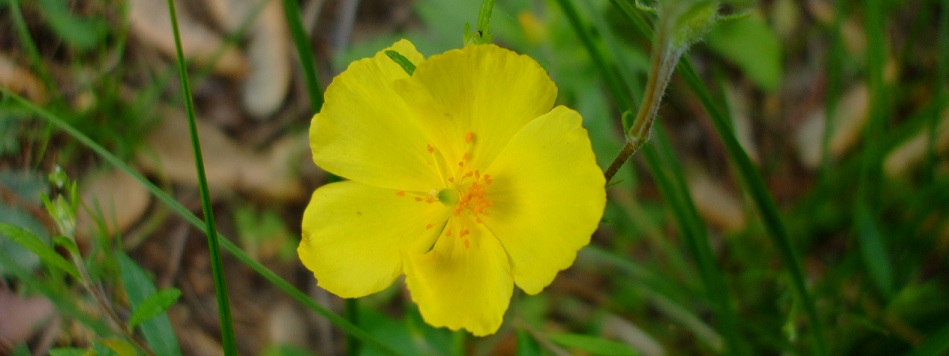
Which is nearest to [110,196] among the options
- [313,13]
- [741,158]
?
[313,13]

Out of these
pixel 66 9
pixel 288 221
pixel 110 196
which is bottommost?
pixel 288 221

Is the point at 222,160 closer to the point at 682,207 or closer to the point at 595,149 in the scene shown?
the point at 595,149

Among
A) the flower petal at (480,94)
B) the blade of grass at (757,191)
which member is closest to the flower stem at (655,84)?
the flower petal at (480,94)

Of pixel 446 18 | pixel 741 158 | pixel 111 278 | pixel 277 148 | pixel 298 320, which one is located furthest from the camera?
pixel 277 148

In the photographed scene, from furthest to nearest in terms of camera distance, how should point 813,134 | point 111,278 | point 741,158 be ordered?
point 813,134
point 111,278
point 741,158

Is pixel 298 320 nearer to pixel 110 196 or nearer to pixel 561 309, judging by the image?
pixel 110 196

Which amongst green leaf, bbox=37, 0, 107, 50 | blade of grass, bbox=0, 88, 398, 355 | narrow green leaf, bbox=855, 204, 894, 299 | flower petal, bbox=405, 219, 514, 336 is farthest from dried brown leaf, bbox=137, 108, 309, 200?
narrow green leaf, bbox=855, 204, 894, 299

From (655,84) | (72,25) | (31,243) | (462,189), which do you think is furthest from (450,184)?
(72,25)
